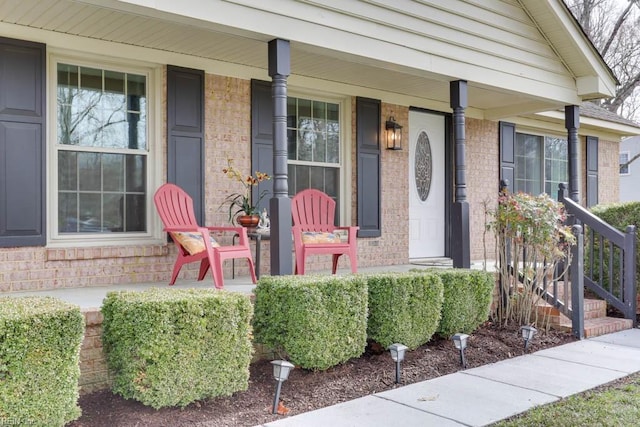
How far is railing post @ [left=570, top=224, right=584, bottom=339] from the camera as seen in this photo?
205 inches

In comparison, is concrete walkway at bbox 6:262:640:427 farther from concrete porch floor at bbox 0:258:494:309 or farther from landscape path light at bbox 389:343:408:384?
landscape path light at bbox 389:343:408:384

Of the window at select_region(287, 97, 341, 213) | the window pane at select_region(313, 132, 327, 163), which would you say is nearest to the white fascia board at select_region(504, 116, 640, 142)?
the window at select_region(287, 97, 341, 213)

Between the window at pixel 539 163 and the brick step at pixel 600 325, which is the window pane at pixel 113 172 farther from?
the window at pixel 539 163

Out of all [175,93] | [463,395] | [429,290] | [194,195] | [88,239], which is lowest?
[463,395]

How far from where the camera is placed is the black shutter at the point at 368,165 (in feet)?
22.0

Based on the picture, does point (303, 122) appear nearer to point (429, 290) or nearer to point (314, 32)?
point (314, 32)

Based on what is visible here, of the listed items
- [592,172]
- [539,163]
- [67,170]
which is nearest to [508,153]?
[539,163]

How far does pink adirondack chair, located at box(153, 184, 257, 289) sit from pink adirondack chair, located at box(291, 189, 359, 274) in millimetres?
515

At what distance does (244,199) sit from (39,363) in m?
3.05

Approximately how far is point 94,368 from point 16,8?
8.74 feet

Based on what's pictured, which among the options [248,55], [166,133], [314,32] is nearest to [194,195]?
[166,133]

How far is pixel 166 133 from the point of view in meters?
5.30

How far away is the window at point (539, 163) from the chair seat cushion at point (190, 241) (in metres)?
5.55

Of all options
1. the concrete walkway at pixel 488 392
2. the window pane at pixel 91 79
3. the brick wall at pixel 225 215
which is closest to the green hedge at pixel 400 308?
the concrete walkway at pixel 488 392
